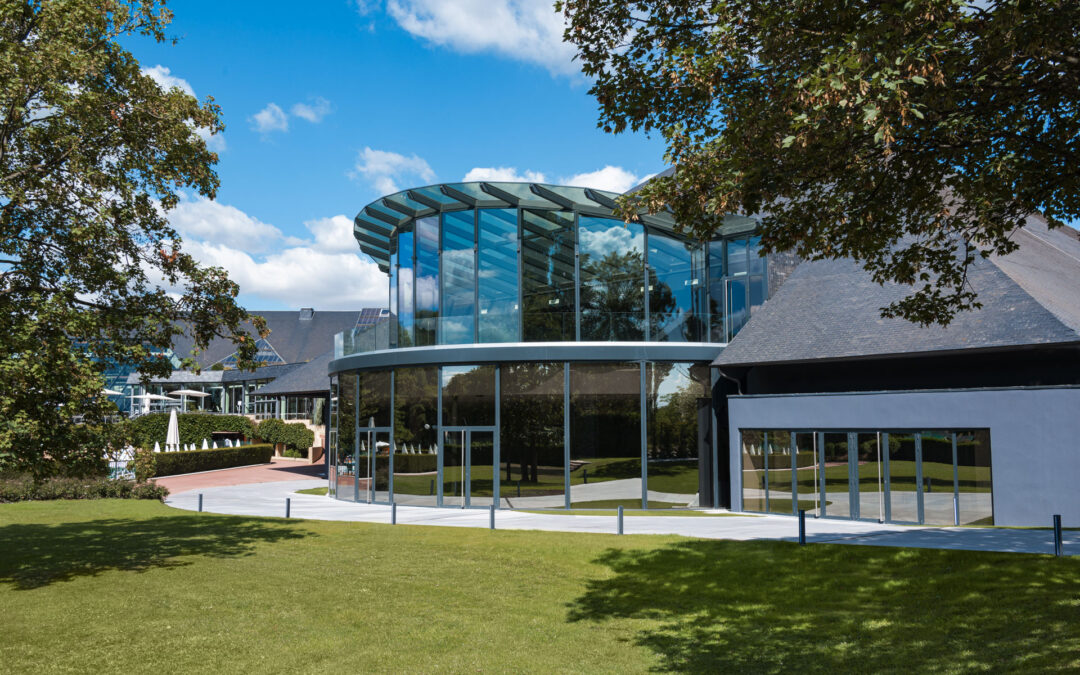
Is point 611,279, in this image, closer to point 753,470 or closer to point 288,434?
point 753,470

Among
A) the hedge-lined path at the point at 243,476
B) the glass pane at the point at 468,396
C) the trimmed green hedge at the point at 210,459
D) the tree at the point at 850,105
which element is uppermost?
the tree at the point at 850,105

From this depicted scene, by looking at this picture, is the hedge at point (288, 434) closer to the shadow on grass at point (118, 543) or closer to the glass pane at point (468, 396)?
the shadow on grass at point (118, 543)

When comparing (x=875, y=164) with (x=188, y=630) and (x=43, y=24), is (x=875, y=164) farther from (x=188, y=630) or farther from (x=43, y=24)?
(x=43, y=24)

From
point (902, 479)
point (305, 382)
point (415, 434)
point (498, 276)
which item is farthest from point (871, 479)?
point (305, 382)

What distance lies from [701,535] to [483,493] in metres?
7.67

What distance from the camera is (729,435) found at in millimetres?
22938

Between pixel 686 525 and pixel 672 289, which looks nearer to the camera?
pixel 686 525

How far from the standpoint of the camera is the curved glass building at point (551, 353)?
22922 mm

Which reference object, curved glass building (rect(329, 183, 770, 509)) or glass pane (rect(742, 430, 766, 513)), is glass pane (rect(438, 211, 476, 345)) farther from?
glass pane (rect(742, 430, 766, 513))

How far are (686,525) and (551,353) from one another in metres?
6.06

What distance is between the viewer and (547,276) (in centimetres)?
2380

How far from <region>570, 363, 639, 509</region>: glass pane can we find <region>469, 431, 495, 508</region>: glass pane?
7.19 ft

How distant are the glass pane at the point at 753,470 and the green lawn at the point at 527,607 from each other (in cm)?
656

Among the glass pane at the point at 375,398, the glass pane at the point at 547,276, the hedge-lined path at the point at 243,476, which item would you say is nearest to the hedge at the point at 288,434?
the hedge-lined path at the point at 243,476
